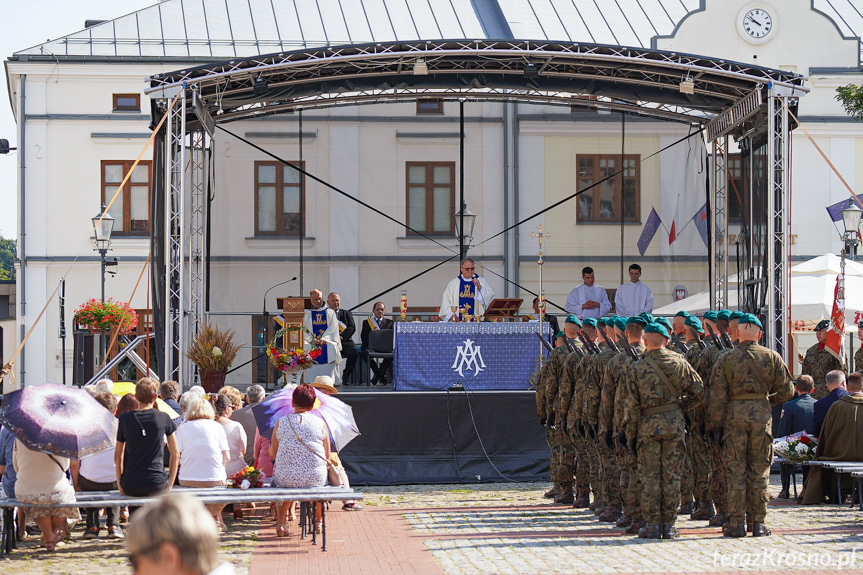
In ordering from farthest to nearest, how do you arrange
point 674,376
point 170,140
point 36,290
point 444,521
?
1. point 36,290
2. point 170,140
3. point 444,521
4. point 674,376

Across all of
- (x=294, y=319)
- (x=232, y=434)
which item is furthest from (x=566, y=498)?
(x=294, y=319)

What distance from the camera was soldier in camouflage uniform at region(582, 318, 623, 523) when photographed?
10828 millimetres

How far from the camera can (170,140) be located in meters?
15.0

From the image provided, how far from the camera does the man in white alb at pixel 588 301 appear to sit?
56.6ft

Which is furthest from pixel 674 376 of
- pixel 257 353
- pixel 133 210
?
pixel 133 210

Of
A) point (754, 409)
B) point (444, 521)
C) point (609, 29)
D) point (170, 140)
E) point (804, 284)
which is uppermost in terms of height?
point (609, 29)

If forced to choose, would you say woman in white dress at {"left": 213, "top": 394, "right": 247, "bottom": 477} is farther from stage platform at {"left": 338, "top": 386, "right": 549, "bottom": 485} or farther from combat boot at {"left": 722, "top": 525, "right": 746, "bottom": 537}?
combat boot at {"left": 722, "top": 525, "right": 746, "bottom": 537}

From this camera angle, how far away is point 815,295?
60.6 ft

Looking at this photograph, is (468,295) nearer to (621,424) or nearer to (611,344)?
(611,344)

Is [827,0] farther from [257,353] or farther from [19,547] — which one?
[19,547]

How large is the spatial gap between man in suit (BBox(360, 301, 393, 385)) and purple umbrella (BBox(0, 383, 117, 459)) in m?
7.93

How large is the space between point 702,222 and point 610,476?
866 centimetres

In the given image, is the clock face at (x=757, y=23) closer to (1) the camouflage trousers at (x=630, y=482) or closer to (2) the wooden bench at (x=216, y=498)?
(1) the camouflage trousers at (x=630, y=482)

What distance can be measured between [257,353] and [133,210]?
1558 cm
